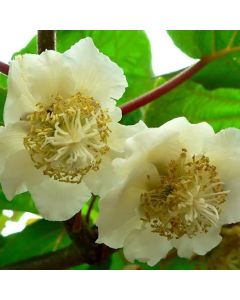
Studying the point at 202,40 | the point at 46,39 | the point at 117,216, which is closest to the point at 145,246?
the point at 117,216

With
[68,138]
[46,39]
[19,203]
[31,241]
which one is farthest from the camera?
[31,241]

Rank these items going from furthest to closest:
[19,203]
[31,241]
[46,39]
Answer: [31,241] < [19,203] < [46,39]

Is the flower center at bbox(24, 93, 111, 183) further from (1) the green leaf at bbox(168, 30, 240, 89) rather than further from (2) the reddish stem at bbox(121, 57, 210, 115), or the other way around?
(1) the green leaf at bbox(168, 30, 240, 89)

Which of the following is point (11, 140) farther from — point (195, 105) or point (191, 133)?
point (195, 105)

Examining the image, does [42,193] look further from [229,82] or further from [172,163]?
[229,82]

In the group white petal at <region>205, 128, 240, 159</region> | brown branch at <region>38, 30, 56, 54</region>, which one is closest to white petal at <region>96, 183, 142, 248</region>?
white petal at <region>205, 128, 240, 159</region>

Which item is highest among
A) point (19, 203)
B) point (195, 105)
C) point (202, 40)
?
point (202, 40)
